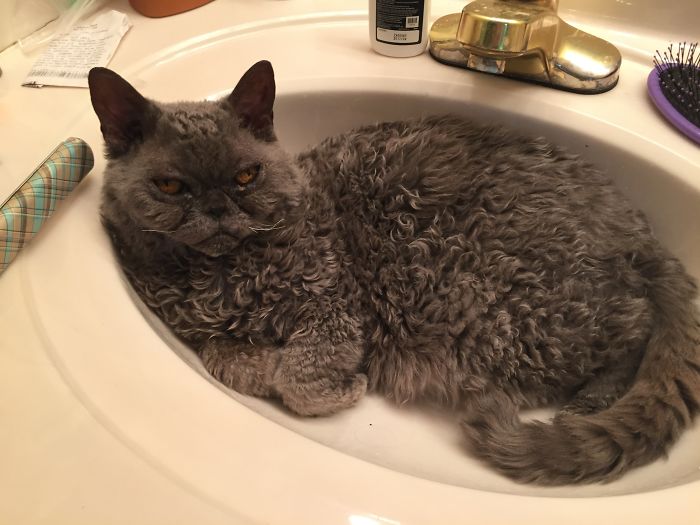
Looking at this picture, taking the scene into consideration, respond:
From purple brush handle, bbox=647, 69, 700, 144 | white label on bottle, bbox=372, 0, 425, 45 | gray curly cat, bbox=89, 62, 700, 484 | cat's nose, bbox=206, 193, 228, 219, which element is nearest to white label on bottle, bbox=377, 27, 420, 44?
white label on bottle, bbox=372, 0, 425, 45

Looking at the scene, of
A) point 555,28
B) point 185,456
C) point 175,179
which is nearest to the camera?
point 185,456

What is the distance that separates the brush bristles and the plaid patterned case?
1.12 meters

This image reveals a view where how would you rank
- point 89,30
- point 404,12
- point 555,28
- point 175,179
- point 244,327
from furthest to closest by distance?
point 89,30
point 404,12
point 555,28
point 244,327
point 175,179

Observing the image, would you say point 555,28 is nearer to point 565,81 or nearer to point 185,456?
point 565,81

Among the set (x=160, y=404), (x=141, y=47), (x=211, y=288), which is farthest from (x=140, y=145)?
(x=141, y=47)

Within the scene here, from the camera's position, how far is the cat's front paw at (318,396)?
2.91ft

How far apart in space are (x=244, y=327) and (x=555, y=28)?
85cm

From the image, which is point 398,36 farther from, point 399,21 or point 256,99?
point 256,99

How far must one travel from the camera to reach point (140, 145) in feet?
2.79

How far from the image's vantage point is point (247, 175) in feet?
2.81

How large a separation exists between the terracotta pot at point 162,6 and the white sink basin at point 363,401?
0.17m

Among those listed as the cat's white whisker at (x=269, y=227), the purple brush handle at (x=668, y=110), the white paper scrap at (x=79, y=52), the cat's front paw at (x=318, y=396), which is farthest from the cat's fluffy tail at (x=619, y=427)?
the white paper scrap at (x=79, y=52)

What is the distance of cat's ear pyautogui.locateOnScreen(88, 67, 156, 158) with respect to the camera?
2.57 feet

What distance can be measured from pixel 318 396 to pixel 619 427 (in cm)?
46
